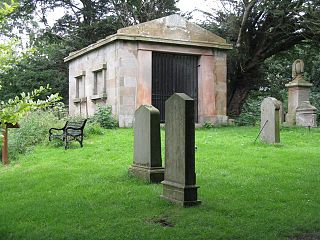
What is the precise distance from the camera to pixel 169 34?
1934 cm

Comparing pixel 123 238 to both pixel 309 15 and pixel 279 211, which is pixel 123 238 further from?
pixel 309 15

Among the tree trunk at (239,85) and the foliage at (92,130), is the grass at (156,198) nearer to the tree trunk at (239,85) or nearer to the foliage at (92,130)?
the foliage at (92,130)

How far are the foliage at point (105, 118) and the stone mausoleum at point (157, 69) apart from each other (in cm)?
24

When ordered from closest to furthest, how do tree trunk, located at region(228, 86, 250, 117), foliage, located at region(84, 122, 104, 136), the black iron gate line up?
foliage, located at region(84, 122, 104, 136)
the black iron gate
tree trunk, located at region(228, 86, 250, 117)

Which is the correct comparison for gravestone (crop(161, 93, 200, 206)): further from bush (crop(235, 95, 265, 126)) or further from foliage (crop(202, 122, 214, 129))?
bush (crop(235, 95, 265, 126))

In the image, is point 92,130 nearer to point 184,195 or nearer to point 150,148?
point 150,148

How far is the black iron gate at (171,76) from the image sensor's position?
19.3 m

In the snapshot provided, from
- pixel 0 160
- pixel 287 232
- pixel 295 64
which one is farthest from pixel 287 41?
pixel 287 232

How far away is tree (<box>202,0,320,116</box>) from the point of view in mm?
20828

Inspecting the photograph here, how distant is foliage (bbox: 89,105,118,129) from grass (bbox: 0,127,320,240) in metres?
5.45

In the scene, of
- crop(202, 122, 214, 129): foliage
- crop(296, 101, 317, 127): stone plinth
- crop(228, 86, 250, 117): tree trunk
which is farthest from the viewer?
crop(228, 86, 250, 117): tree trunk

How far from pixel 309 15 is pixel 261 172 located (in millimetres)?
12961

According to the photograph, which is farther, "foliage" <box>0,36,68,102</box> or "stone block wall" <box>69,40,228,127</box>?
"foliage" <box>0,36,68,102</box>

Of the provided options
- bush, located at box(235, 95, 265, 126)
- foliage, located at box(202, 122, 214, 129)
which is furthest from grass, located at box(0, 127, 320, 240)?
bush, located at box(235, 95, 265, 126)
